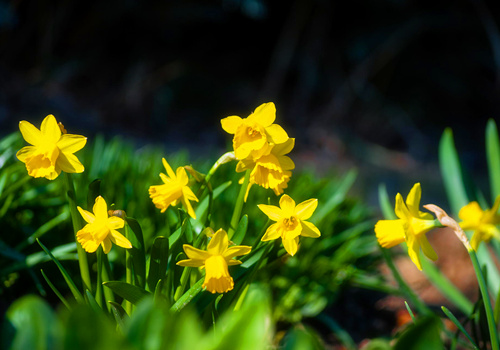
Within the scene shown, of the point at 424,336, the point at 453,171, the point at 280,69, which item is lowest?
the point at 280,69

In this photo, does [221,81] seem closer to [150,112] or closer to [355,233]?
[150,112]

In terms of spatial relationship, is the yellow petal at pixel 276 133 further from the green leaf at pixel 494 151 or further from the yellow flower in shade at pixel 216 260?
the green leaf at pixel 494 151

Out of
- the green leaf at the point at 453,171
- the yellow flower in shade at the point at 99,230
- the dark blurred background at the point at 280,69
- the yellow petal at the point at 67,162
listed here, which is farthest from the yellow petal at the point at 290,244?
the dark blurred background at the point at 280,69

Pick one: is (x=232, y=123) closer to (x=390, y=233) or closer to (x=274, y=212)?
(x=274, y=212)

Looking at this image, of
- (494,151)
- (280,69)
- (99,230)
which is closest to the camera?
(99,230)

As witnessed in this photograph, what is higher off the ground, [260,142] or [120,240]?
[260,142]

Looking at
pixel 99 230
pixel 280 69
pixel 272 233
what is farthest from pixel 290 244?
pixel 280 69

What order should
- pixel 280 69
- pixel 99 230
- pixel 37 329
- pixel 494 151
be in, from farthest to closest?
pixel 280 69 < pixel 494 151 < pixel 99 230 < pixel 37 329

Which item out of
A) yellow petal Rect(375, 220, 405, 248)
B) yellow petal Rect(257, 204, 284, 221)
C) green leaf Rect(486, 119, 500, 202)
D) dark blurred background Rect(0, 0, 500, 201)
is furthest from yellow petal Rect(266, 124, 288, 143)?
dark blurred background Rect(0, 0, 500, 201)
